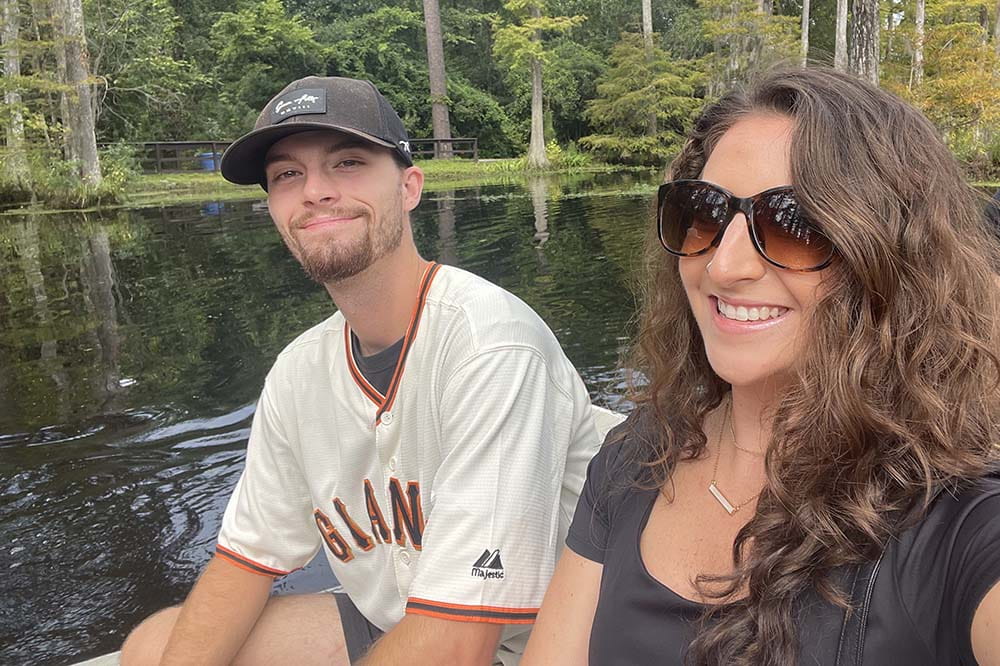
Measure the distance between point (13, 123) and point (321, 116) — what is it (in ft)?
69.9

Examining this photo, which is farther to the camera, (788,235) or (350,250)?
(350,250)

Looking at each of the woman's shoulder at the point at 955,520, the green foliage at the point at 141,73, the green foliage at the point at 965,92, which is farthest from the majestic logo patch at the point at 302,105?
the green foliage at the point at 141,73

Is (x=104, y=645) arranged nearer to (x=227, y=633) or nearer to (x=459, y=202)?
(x=227, y=633)

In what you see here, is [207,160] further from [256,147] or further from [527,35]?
[256,147]

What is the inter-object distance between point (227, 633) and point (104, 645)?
153 cm

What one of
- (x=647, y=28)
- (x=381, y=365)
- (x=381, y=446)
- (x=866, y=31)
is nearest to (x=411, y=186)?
(x=381, y=365)

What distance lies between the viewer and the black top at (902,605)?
915 millimetres

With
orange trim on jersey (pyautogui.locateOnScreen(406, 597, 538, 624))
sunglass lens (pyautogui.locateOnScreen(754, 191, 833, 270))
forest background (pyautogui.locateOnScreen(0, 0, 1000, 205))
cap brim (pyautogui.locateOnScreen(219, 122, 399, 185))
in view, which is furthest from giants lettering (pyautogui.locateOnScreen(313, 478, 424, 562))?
forest background (pyautogui.locateOnScreen(0, 0, 1000, 205))

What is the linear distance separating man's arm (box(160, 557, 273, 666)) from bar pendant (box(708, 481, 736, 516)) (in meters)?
1.22

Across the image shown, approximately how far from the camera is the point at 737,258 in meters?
1.20

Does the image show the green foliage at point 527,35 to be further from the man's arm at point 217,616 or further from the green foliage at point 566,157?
the man's arm at point 217,616

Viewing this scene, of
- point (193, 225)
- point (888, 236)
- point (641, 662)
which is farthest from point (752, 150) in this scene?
point (193, 225)

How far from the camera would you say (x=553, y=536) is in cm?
164

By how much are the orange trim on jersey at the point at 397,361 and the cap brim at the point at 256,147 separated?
0.35m
